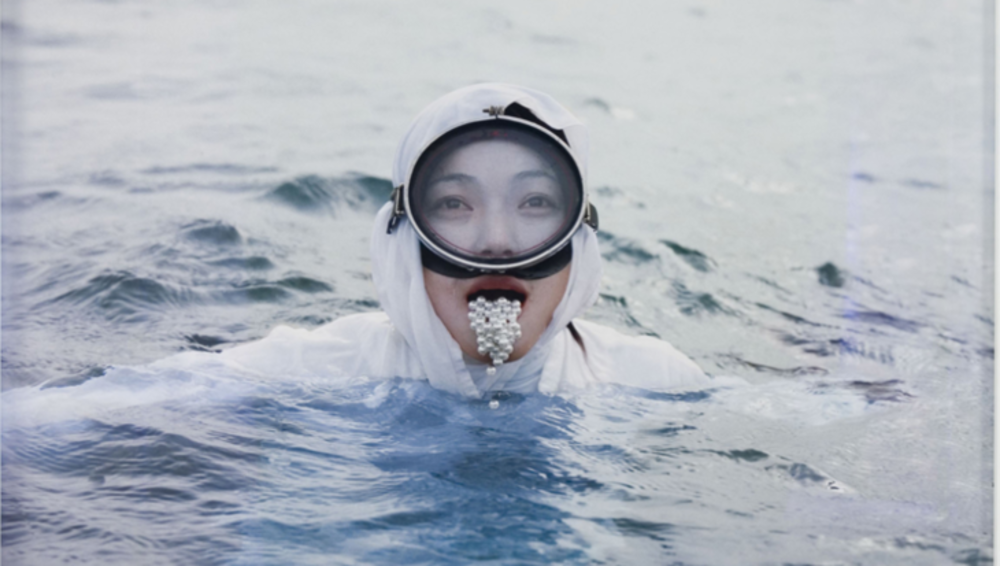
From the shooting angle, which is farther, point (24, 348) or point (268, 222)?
point (268, 222)

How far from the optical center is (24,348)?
168 inches

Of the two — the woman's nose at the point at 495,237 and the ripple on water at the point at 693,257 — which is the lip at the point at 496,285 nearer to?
the woman's nose at the point at 495,237

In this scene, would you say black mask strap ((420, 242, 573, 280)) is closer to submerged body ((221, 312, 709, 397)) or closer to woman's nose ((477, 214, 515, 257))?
woman's nose ((477, 214, 515, 257))

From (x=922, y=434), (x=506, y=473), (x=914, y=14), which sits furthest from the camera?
(x=914, y=14)

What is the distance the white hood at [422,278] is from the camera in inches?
116

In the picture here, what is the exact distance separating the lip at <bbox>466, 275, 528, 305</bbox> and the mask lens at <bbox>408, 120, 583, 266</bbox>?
7 cm

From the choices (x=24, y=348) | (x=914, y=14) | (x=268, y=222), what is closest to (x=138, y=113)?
(x=268, y=222)

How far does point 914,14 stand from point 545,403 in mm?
12946

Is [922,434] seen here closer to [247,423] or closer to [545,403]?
[545,403]

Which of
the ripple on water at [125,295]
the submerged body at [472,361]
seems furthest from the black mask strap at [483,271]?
the ripple on water at [125,295]

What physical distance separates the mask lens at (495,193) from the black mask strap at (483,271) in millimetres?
52

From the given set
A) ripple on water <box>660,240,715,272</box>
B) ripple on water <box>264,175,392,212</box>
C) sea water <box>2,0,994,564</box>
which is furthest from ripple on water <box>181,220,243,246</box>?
ripple on water <box>660,240,715,272</box>

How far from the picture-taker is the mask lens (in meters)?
2.91

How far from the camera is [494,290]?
9.73 feet
